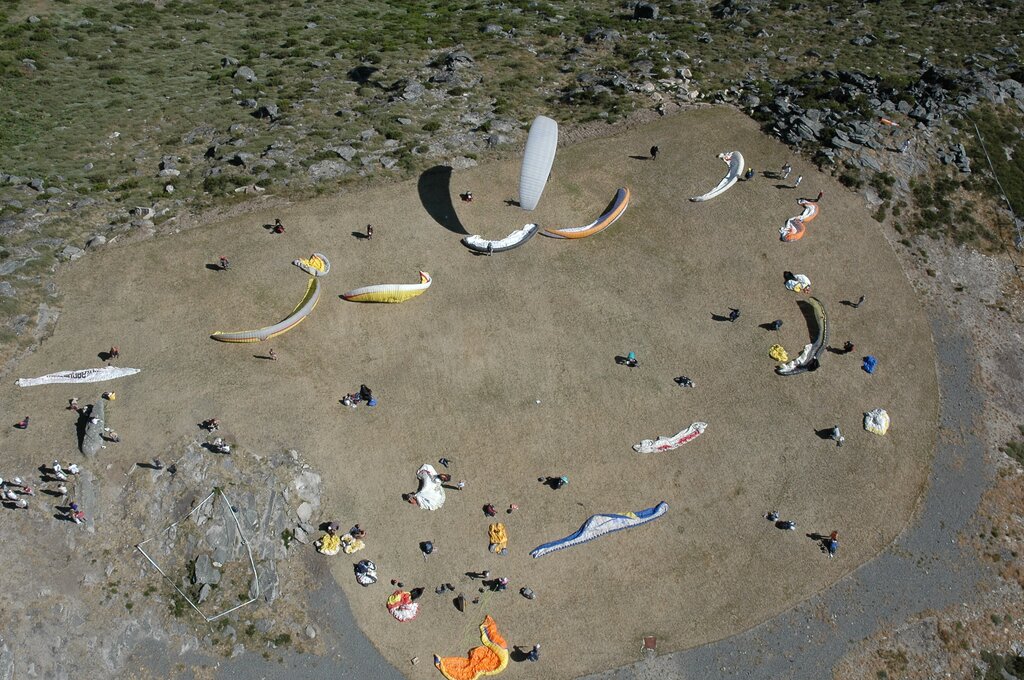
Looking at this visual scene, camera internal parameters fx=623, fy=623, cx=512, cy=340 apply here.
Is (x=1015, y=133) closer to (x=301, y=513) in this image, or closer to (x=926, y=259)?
(x=926, y=259)

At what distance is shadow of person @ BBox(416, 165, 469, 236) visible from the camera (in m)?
44.7

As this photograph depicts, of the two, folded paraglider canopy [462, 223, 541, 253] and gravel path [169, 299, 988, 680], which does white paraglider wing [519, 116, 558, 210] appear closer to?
folded paraglider canopy [462, 223, 541, 253]

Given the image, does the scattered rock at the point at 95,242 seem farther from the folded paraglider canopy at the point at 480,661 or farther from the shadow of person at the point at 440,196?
the folded paraglider canopy at the point at 480,661

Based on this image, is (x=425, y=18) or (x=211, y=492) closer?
(x=211, y=492)

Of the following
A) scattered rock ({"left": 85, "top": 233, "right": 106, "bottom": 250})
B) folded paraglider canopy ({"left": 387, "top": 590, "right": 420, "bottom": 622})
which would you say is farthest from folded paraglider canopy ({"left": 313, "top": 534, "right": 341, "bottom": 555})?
scattered rock ({"left": 85, "top": 233, "right": 106, "bottom": 250})

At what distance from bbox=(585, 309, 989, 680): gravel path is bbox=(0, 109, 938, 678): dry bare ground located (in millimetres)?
899

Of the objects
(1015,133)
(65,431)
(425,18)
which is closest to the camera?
(65,431)

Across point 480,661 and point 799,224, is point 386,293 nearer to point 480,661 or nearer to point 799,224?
point 480,661

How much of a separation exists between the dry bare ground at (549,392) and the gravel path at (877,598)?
90 cm

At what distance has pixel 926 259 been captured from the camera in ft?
150

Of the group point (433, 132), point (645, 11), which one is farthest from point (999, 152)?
point (433, 132)

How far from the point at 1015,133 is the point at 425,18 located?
57462 millimetres

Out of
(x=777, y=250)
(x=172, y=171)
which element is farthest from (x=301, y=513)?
(x=777, y=250)

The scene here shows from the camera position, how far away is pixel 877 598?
32875 millimetres
